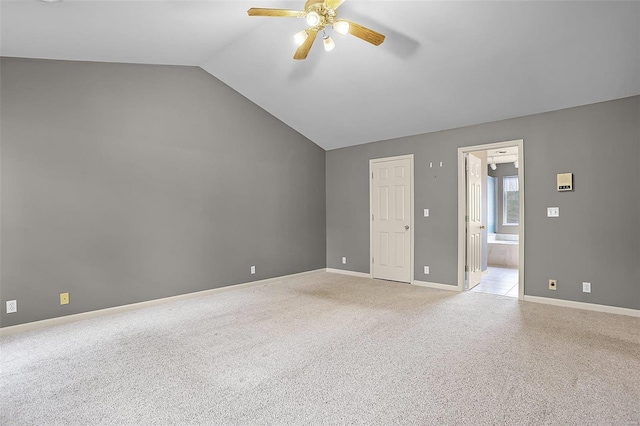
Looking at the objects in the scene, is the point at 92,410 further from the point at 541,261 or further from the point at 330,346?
the point at 541,261

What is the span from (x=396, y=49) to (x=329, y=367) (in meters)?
3.25

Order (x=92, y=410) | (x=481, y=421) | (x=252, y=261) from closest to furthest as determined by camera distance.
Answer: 1. (x=481, y=421)
2. (x=92, y=410)
3. (x=252, y=261)

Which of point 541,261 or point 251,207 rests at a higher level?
point 251,207

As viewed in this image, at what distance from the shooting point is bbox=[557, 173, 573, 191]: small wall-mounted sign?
3967 mm

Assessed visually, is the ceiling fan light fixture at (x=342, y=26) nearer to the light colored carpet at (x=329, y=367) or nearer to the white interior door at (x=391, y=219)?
the light colored carpet at (x=329, y=367)

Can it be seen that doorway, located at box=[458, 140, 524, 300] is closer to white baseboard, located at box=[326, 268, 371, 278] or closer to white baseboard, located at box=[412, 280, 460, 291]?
white baseboard, located at box=[412, 280, 460, 291]

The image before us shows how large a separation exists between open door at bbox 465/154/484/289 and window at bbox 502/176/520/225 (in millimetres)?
4112

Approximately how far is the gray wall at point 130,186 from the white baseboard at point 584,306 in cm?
372

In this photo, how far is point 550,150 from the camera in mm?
4117

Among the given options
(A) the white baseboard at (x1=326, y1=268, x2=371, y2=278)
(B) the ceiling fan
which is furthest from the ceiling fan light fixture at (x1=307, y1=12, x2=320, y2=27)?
(A) the white baseboard at (x1=326, y1=268, x2=371, y2=278)

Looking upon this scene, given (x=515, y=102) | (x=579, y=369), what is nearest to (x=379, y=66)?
(x=515, y=102)

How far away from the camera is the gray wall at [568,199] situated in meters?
3.67

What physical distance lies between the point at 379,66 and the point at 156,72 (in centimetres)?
282

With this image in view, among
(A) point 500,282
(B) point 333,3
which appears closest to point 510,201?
(A) point 500,282
